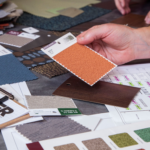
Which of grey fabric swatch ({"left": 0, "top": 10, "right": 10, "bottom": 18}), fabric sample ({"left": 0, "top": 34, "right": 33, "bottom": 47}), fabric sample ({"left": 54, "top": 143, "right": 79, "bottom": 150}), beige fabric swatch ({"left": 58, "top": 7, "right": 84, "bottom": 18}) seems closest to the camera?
fabric sample ({"left": 54, "top": 143, "right": 79, "bottom": 150})

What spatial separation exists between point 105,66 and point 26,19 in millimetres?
844

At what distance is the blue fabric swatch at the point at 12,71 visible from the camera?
0.91 metres

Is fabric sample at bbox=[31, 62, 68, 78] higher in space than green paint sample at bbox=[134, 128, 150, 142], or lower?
higher

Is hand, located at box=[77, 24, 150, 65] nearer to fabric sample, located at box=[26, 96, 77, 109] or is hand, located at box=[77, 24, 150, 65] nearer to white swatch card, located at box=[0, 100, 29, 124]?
fabric sample, located at box=[26, 96, 77, 109]

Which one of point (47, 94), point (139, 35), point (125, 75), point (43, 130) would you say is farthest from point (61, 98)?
point (139, 35)

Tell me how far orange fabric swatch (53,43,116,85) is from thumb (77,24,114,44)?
1.7 inches

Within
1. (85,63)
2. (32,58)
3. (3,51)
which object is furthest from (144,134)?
(3,51)

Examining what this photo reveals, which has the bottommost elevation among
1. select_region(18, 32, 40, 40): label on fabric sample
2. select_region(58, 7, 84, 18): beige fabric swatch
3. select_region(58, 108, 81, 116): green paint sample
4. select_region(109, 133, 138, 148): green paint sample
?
select_region(109, 133, 138, 148): green paint sample

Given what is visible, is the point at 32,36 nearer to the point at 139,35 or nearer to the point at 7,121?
the point at 139,35

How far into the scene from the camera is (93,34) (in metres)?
0.99

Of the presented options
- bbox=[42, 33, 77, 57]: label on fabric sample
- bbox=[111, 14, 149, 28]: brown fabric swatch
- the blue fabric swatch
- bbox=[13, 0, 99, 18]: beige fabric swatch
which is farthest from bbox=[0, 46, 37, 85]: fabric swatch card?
bbox=[111, 14, 149, 28]: brown fabric swatch

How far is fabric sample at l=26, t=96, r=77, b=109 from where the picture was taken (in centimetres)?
76

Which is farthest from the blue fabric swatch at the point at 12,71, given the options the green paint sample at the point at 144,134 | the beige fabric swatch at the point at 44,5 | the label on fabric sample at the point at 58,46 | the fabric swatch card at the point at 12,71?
the beige fabric swatch at the point at 44,5

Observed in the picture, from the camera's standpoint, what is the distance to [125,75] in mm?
1006
